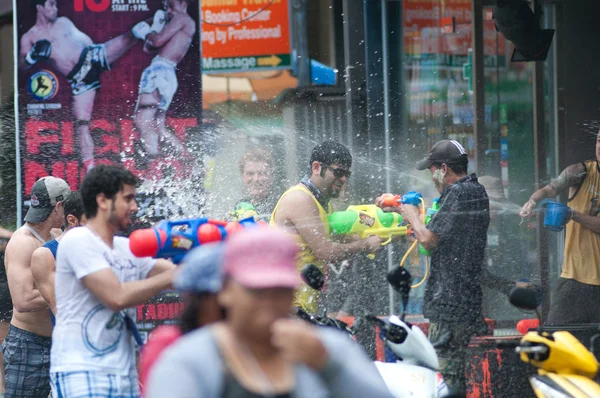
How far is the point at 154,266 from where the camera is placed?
4.78 metres

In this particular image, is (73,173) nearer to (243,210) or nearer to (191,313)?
(243,210)

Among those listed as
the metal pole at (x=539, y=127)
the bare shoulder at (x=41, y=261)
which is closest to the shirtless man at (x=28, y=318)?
the bare shoulder at (x=41, y=261)

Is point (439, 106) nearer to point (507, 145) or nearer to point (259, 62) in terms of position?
point (507, 145)

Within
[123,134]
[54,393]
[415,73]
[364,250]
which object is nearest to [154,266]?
[54,393]

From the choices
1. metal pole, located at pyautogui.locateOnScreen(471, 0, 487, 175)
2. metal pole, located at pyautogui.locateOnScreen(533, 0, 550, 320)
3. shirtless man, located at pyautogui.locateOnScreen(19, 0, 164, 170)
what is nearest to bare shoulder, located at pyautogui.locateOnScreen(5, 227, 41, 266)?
shirtless man, located at pyautogui.locateOnScreen(19, 0, 164, 170)

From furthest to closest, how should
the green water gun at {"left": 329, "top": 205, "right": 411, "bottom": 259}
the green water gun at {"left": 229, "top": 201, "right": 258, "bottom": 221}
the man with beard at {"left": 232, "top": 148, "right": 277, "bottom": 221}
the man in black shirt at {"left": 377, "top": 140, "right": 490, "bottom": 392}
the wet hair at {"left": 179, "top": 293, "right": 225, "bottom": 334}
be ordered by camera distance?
the man with beard at {"left": 232, "top": 148, "right": 277, "bottom": 221}, the green water gun at {"left": 229, "top": 201, "right": 258, "bottom": 221}, the green water gun at {"left": 329, "top": 205, "right": 411, "bottom": 259}, the man in black shirt at {"left": 377, "top": 140, "right": 490, "bottom": 392}, the wet hair at {"left": 179, "top": 293, "right": 225, "bottom": 334}

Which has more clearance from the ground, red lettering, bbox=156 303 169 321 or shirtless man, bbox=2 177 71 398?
shirtless man, bbox=2 177 71 398

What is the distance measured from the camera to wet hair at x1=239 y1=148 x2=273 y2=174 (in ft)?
30.6

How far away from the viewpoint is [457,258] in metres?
6.77

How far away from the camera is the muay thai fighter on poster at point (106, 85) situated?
9.29 m

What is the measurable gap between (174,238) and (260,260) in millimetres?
1732

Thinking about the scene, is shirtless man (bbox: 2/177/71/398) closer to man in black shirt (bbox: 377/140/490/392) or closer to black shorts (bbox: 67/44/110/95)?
man in black shirt (bbox: 377/140/490/392)

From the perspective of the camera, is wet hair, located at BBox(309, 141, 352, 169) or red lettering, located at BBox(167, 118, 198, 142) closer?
wet hair, located at BBox(309, 141, 352, 169)

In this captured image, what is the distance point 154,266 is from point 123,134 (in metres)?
4.76
